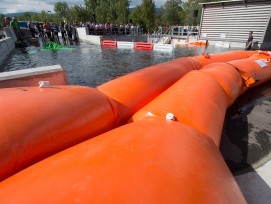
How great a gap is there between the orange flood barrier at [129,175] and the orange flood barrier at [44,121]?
8.6 inches

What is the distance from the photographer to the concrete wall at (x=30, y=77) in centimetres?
308

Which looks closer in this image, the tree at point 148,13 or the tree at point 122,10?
the tree at point 148,13

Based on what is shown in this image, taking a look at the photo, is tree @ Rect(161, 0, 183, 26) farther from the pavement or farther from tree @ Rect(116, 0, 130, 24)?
the pavement

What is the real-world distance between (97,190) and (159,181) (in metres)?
0.33

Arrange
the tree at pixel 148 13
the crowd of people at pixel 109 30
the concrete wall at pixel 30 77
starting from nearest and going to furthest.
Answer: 1. the concrete wall at pixel 30 77
2. the crowd of people at pixel 109 30
3. the tree at pixel 148 13

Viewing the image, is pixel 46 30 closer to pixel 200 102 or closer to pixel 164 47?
pixel 164 47

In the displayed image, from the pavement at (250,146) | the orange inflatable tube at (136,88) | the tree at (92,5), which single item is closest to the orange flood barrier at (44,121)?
the orange inflatable tube at (136,88)

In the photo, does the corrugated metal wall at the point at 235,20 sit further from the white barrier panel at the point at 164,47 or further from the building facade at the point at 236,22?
the white barrier panel at the point at 164,47

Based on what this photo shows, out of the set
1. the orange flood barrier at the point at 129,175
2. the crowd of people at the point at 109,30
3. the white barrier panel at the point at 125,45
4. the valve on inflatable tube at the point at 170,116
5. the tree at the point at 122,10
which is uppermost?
the tree at the point at 122,10

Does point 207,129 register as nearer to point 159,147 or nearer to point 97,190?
point 159,147

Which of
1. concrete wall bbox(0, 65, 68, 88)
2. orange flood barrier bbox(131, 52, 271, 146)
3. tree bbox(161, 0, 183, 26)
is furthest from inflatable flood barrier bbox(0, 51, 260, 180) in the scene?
tree bbox(161, 0, 183, 26)

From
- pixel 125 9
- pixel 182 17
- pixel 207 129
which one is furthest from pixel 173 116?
pixel 182 17

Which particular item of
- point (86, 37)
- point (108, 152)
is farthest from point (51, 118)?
point (86, 37)

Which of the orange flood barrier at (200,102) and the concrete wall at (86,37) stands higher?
the orange flood barrier at (200,102)
